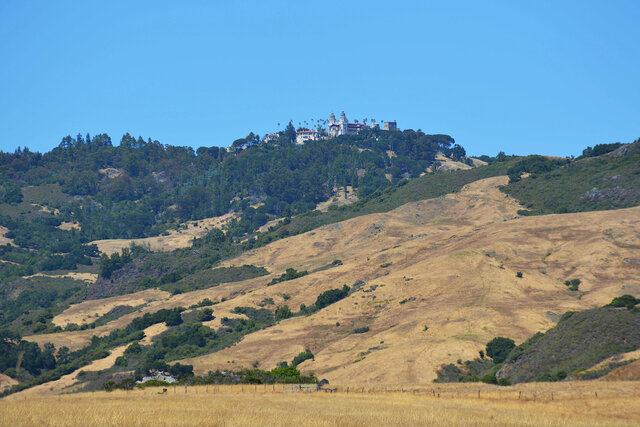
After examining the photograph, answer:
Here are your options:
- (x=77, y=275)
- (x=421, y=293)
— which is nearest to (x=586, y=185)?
(x=421, y=293)

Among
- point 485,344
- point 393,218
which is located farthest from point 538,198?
point 485,344

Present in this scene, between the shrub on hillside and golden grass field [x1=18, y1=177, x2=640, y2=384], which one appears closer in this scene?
the shrub on hillside

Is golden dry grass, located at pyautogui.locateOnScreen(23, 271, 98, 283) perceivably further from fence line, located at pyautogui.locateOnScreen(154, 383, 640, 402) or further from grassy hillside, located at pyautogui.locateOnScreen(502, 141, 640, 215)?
fence line, located at pyautogui.locateOnScreen(154, 383, 640, 402)

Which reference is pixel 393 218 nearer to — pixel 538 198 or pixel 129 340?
pixel 538 198

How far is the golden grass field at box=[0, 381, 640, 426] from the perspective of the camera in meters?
29.9

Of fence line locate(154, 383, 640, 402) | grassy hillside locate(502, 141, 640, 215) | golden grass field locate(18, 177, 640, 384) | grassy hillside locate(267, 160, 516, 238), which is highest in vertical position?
grassy hillside locate(267, 160, 516, 238)

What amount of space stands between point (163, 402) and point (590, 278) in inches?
2936

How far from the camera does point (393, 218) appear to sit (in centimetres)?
16000

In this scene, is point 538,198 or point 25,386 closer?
point 25,386

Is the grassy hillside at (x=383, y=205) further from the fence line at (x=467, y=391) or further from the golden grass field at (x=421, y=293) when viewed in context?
the fence line at (x=467, y=391)

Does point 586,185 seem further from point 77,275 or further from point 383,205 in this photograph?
point 77,275

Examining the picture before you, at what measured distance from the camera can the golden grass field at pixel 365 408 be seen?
29859 mm

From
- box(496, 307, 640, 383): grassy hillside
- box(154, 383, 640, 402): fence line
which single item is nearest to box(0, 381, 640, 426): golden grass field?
box(154, 383, 640, 402): fence line

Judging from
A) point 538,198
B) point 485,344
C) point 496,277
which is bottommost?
point 485,344
